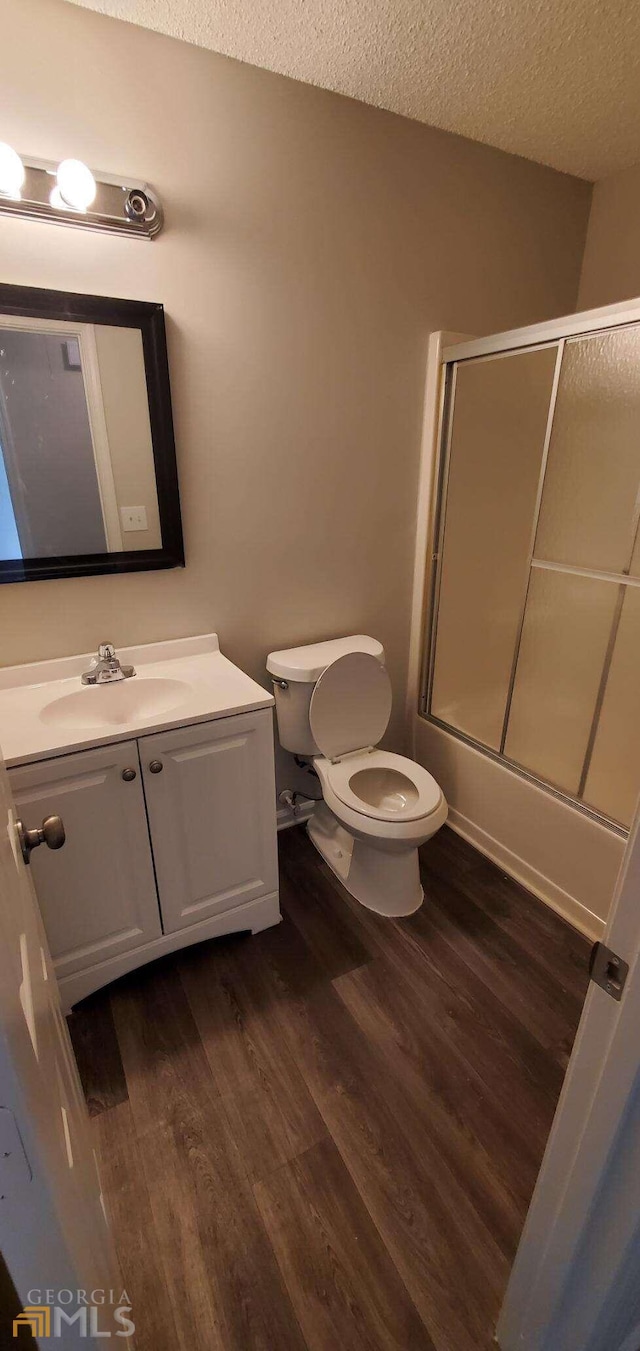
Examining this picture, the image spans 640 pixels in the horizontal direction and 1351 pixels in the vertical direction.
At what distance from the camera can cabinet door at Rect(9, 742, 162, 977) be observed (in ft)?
4.20

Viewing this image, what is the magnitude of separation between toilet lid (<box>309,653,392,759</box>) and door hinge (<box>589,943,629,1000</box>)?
127cm

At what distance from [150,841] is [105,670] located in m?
0.50

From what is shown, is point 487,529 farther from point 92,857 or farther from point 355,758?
point 92,857

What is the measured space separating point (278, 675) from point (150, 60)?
5.29 feet

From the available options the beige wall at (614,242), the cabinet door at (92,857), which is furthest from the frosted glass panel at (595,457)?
the cabinet door at (92,857)

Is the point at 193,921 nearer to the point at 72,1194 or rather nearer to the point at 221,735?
the point at 221,735

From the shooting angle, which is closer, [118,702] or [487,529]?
[118,702]

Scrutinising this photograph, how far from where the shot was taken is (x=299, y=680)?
1865 millimetres

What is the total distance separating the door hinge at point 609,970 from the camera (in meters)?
0.60

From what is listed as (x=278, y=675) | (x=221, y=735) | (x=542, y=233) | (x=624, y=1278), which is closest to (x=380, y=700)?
(x=278, y=675)

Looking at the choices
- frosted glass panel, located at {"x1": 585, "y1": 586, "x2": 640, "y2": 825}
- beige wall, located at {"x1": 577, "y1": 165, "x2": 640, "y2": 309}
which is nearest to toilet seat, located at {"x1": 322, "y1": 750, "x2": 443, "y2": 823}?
frosted glass panel, located at {"x1": 585, "y1": 586, "x2": 640, "y2": 825}

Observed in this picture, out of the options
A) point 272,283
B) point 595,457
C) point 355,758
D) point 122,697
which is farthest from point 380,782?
point 272,283

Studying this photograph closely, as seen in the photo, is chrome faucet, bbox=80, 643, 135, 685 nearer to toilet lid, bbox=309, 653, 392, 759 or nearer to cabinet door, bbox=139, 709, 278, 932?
cabinet door, bbox=139, 709, 278, 932

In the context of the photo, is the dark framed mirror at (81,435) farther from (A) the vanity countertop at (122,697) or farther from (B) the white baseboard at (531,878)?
(B) the white baseboard at (531,878)
